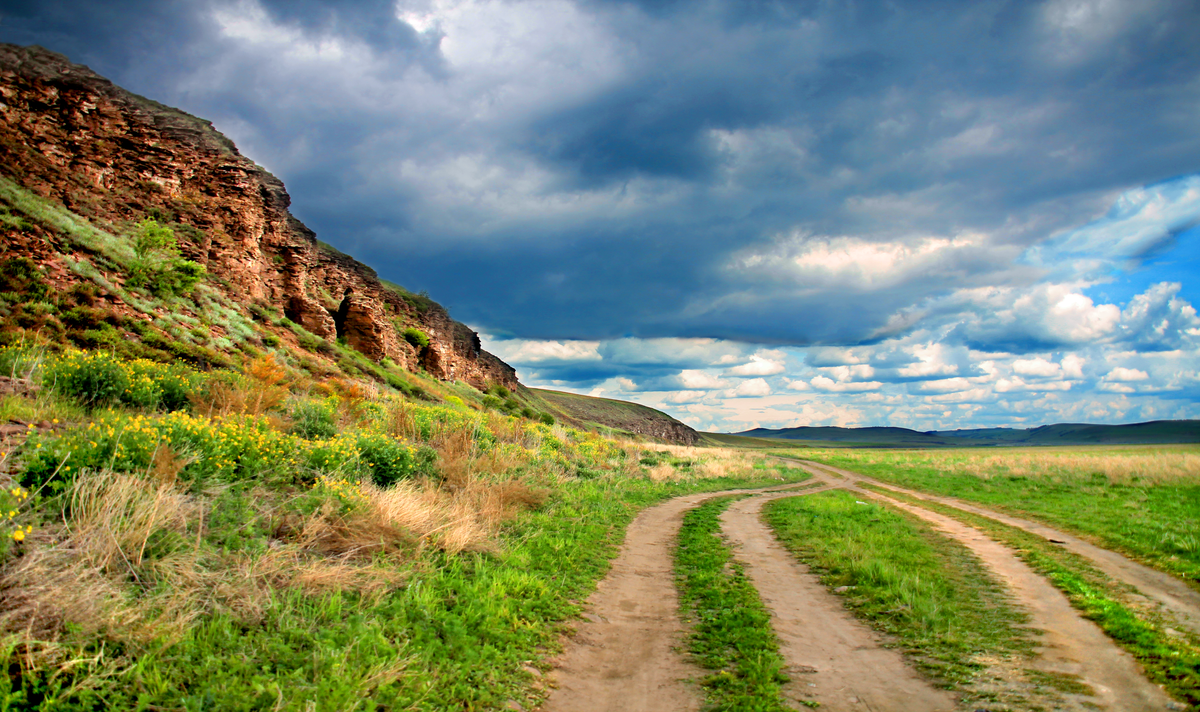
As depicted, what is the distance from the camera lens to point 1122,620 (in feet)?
18.8

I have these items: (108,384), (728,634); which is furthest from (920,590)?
(108,384)

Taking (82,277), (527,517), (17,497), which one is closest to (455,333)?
(82,277)

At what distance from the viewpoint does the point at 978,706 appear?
4.06 metres

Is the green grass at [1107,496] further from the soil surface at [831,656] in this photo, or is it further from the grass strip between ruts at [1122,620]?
the soil surface at [831,656]

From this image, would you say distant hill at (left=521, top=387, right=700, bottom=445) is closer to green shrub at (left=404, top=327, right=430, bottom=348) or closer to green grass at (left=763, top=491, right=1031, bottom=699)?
green shrub at (left=404, top=327, right=430, bottom=348)

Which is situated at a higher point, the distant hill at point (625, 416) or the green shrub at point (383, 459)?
the distant hill at point (625, 416)

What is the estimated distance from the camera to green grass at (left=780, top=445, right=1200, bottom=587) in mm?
9586

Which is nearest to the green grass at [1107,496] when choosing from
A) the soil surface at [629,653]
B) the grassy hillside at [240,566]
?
the soil surface at [629,653]

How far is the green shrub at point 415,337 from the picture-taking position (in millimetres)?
49781

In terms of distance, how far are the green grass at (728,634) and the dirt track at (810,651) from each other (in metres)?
0.16

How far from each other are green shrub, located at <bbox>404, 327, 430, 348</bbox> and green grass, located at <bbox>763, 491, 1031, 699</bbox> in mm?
43592

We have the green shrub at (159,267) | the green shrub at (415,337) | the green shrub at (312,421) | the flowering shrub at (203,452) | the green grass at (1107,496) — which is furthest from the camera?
the green shrub at (415,337)

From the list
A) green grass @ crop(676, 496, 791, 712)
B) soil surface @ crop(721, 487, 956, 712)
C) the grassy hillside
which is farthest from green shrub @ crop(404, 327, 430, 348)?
soil surface @ crop(721, 487, 956, 712)

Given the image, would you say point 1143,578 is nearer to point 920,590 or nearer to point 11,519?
point 920,590
